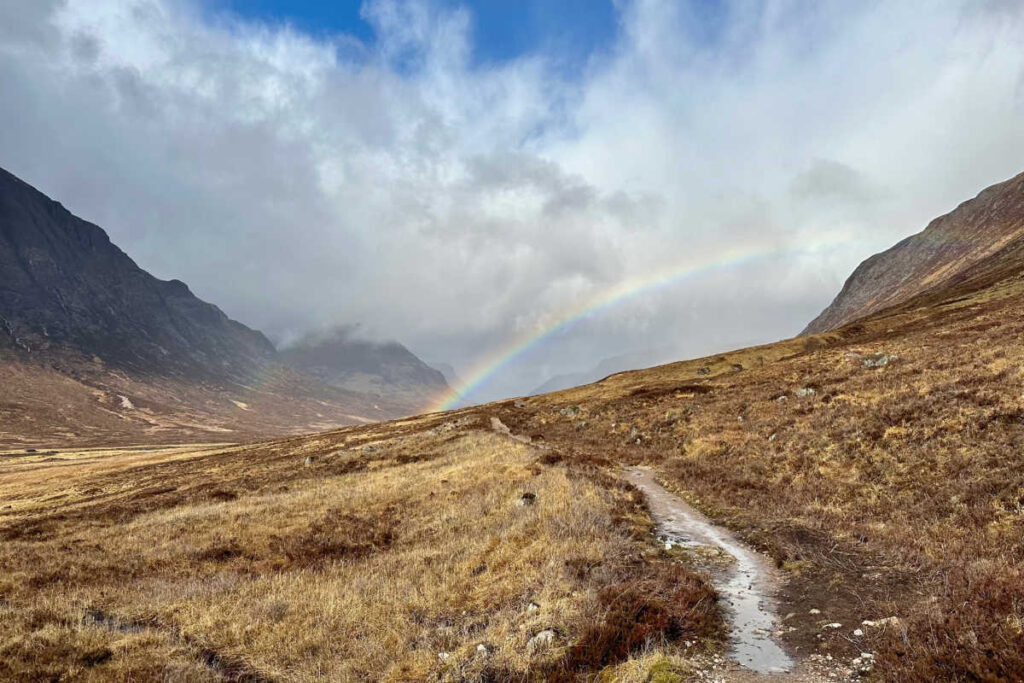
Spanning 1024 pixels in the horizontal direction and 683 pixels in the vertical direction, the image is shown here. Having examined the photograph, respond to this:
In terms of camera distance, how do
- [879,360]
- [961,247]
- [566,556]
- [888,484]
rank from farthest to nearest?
[961,247] < [879,360] < [888,484] < [566,556]

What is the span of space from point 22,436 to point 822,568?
276 metres

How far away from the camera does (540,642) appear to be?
853 centimetres

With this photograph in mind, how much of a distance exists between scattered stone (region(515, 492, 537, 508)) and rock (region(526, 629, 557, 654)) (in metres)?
11.0

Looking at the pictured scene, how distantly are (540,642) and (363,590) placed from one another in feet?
19.5

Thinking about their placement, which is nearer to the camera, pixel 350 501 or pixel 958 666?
pixel 958 666

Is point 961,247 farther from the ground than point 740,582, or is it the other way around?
point 961,247

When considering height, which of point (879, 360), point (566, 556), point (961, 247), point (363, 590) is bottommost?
point (566, 556)

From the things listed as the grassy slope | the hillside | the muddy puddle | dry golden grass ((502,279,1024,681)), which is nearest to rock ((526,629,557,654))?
the hillside

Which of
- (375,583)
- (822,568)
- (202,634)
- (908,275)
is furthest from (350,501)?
(908,275)

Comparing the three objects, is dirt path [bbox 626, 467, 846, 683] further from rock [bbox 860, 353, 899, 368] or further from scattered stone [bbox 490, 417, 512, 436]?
scattered stone [bbox 490, 417, 512, 436]

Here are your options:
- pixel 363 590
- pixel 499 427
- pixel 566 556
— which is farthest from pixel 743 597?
pixel 499 427

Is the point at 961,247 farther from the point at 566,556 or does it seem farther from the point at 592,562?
the point at 566,556

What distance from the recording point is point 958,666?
6922 millimetres

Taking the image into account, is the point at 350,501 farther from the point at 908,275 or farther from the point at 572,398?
the point at 908,275
